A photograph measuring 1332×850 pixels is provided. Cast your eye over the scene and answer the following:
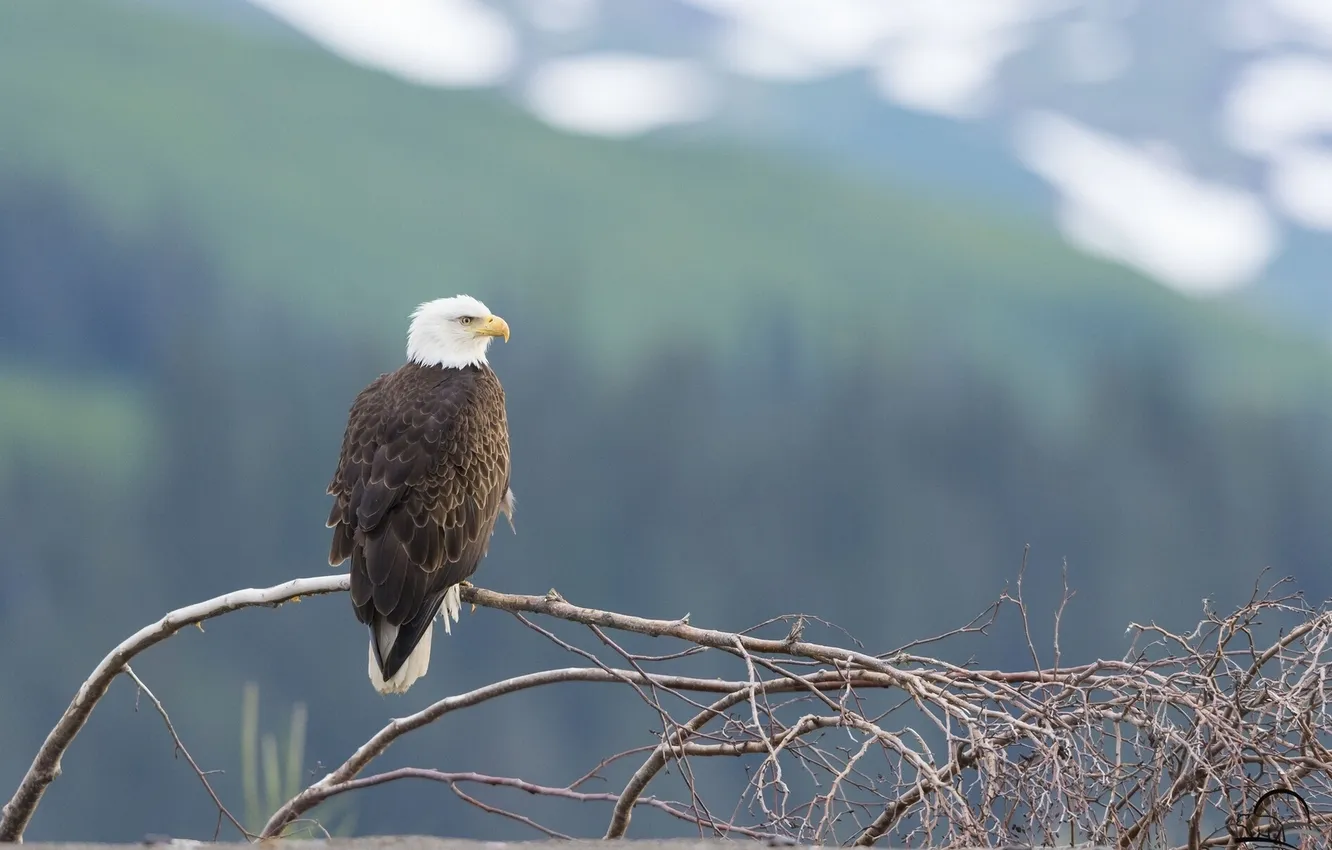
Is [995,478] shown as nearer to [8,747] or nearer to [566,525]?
[566,525]

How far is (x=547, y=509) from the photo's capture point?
6438 cm

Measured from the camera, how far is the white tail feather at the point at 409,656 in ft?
19.0

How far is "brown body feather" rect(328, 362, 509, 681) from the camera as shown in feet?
18.8

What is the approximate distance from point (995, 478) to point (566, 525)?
62.0 ft

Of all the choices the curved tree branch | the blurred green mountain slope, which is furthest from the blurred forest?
the curved tree branch

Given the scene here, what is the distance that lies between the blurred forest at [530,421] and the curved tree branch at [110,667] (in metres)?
37.9

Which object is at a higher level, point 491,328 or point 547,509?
point 491,328

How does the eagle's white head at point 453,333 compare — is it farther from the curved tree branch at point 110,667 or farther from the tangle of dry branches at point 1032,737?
the tangle of dry branches at point 1032,737

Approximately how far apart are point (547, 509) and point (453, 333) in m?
57.7

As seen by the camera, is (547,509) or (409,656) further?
(547,509)

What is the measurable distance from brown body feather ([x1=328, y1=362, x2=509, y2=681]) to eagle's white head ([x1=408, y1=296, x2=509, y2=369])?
304 millimetres

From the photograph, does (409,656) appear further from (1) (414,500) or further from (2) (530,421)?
(2) (530,421)

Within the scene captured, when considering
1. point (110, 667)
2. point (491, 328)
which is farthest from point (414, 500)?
point (110, 667)

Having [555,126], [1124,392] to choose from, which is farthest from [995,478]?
[555,126]
